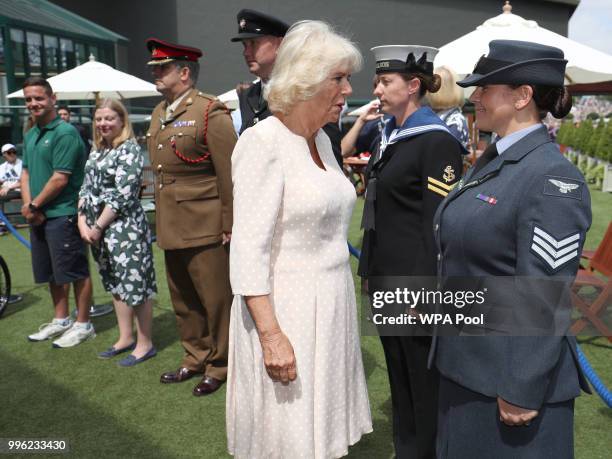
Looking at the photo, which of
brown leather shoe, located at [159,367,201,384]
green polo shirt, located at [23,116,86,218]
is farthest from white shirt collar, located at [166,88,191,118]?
brown leather shoe, located at [159,367,201,384]

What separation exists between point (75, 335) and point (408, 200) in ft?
12.2

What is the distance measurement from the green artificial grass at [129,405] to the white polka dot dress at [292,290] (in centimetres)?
131

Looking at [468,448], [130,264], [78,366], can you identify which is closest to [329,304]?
[468,448]

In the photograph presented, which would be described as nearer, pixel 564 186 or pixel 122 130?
pixel 564 186

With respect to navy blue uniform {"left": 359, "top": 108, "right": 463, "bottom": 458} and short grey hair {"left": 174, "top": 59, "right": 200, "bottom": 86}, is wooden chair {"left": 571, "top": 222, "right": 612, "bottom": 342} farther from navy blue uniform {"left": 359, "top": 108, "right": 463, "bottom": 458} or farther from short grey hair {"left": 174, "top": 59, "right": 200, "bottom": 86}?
short grey hair {"left": 174, "top": 59, "right": 200, "bottom": 86}

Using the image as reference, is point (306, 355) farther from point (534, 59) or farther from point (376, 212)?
point (534, 59)

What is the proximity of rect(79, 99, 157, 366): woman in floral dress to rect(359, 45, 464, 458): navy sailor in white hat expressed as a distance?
87.7 inches

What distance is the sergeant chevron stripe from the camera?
165 cm

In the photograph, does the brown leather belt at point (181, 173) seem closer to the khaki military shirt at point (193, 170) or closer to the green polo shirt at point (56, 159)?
the khaki military shirt at point (193, 170)

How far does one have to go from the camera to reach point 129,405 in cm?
406

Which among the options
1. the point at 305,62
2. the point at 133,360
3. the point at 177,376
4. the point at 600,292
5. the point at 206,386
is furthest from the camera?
the point at 600,292

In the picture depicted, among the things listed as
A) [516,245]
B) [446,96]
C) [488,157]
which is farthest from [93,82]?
[516,245]

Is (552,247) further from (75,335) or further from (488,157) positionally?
(75,335)

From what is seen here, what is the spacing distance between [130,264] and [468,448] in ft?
10.6
